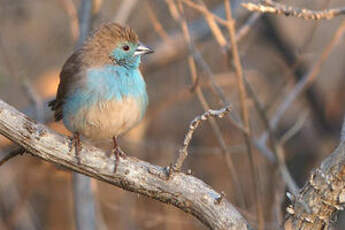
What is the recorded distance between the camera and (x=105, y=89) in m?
3.92

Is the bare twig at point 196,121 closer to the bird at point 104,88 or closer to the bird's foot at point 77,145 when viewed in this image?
the bird's foot at point 77,145

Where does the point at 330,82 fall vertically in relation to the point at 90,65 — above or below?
above

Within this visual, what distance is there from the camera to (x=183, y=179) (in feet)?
10.8

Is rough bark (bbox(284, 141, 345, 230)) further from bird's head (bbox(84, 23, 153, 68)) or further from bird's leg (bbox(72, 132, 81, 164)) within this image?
bird's head (bbox(84, 23, 153, 68))

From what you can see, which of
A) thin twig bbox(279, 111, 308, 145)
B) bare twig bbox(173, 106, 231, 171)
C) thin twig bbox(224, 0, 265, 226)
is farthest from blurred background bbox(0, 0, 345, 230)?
bare twig bbox(173, 106, 231, 171)

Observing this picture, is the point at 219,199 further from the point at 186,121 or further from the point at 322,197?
the point at 186,121

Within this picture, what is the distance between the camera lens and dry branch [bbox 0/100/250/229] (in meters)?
3.24

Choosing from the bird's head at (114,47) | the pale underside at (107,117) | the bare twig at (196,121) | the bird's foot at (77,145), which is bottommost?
the bare twig at (196,121)

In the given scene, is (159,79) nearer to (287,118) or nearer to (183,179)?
(287,118)

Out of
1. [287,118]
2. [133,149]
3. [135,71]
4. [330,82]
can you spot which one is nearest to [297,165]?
[287,118]

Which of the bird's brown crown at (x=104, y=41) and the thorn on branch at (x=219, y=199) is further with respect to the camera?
the bird's brown crown at (x=104, y=41)

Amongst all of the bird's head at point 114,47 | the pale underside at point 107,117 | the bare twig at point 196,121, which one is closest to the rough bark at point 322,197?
the bare twig at point 196,121

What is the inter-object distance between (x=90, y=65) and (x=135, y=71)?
0.30m

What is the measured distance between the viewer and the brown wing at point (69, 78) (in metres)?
4.05
